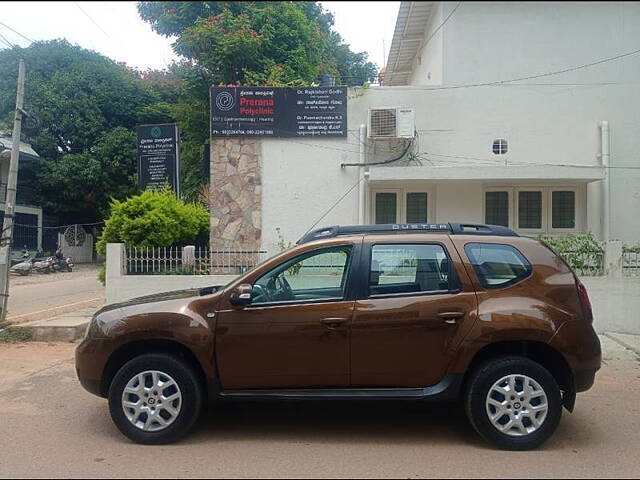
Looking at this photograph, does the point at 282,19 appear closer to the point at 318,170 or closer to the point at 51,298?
the point at 318,170

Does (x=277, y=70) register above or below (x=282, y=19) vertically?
below

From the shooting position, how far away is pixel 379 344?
450 cm

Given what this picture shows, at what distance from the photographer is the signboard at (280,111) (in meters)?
11.8

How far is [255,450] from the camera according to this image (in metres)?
4.43

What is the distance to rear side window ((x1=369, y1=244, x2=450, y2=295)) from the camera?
15.2 ft

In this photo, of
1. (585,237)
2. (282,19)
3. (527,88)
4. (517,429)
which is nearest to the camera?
(517,429)

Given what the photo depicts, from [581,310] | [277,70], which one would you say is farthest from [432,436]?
[277,70]

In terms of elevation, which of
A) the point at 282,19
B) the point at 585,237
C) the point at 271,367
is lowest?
the point at 271,367

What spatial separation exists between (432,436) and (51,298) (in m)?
13.5

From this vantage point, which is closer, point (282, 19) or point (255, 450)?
point (255, 450)

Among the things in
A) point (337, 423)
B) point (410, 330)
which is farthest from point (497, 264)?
point (337, 423)

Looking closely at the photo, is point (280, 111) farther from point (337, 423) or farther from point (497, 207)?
point (337, 423)

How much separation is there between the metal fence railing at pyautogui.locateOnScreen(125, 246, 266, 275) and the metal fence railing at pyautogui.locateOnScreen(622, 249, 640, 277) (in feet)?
19.3

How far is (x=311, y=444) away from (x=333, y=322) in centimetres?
101
